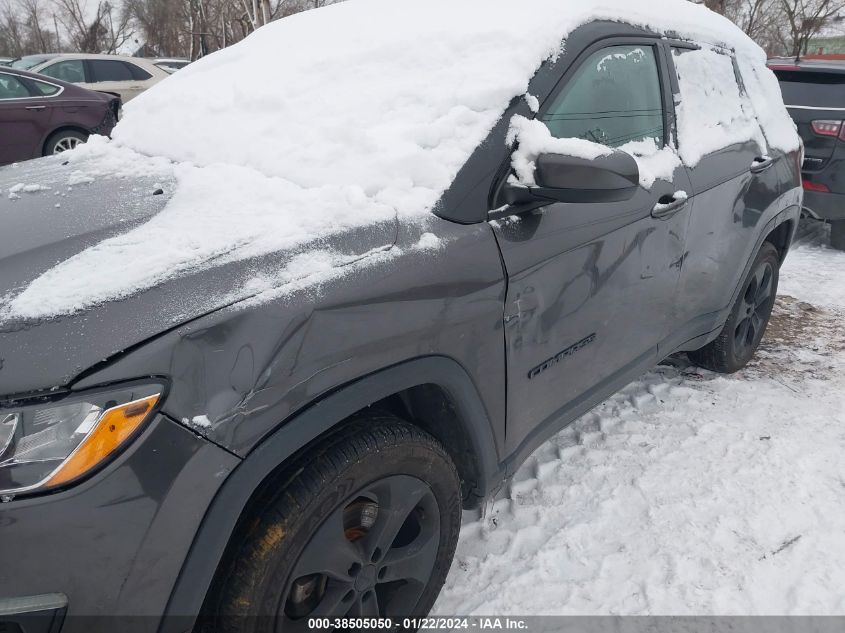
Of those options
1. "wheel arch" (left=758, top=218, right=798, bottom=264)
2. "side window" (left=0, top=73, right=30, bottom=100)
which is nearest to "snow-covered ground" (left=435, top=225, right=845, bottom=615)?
"wheel arch" (left=758, top=218, right=798, bottom=264)

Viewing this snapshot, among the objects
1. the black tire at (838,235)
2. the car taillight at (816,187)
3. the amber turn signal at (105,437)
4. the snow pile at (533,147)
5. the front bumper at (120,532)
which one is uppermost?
the snow pile at (533,147)

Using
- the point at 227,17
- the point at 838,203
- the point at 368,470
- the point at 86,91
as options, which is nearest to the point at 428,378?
the point at 368,470

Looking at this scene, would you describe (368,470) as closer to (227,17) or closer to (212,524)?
(212,524)

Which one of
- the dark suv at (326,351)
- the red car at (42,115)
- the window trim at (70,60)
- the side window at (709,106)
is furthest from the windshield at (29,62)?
the side window at (709,106)

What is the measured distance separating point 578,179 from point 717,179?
1298 millimetres

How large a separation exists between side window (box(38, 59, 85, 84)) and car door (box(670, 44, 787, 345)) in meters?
10.2

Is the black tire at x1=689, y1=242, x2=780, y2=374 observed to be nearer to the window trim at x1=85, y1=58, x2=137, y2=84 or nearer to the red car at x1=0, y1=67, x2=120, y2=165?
the red car at x1=0, y1=67, x2=120, y2=165

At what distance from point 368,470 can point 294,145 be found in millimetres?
959

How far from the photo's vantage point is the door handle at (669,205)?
227 cm

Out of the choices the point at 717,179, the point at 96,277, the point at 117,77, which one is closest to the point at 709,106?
the point at 717,179

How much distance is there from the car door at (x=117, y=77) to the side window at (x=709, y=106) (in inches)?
382

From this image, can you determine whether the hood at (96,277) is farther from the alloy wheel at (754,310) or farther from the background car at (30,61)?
the background car at (30,61)

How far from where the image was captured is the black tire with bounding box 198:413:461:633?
1323 mm

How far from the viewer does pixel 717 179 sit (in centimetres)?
264
